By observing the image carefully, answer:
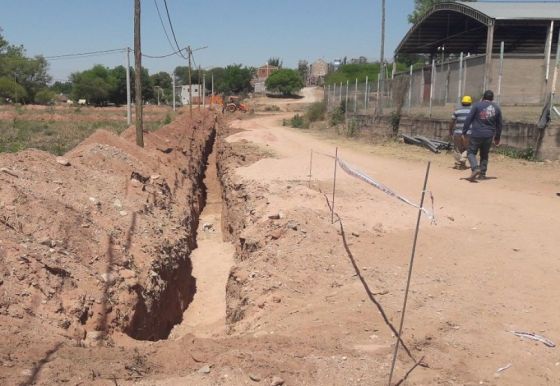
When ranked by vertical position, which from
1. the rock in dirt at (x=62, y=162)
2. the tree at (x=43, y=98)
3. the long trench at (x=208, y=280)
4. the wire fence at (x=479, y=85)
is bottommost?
the long trench at (x=208, y=280)

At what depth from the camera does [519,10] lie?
23031mm

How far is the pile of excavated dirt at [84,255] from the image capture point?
4.27 meters

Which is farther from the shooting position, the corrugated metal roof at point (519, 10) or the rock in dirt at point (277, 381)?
the corrugated metal roof at point (519, 10)

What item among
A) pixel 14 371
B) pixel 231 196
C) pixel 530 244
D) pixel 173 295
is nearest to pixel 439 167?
pixel 231 196

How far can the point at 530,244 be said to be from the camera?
6578mm

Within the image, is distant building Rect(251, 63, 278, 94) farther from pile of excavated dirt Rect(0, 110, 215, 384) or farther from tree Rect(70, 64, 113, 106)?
pile of excavated dirt Rect(0, 110, 215, 384)

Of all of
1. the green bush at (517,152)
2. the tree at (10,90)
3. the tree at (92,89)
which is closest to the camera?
the green bush at (517,152)

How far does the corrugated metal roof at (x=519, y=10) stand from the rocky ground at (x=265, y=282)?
13.2 meters

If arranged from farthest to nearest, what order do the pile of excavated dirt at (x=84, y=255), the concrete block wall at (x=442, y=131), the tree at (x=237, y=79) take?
1. the tree at (x=237, y=79)
2. the concrete block wall at (x=442, y=131)
3. the pile of excavated dirt at (x=84, y=255)

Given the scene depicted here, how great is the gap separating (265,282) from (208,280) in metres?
2.57

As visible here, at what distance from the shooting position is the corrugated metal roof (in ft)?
70.2

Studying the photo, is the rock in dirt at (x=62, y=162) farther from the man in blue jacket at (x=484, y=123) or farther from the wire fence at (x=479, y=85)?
the wire fence at (x=479, y=85)

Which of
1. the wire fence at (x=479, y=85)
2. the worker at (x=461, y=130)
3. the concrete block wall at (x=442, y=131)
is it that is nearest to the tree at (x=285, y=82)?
the concrete block wall at (x=442, y=131)

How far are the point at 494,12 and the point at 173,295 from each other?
20032 millimetres
